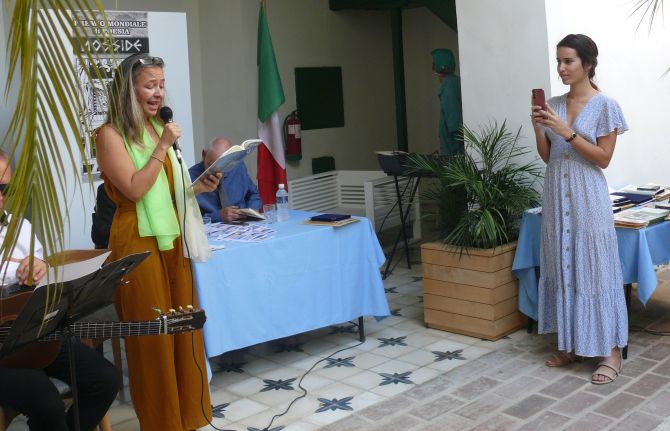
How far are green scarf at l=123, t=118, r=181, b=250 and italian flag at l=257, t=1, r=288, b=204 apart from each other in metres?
3.67

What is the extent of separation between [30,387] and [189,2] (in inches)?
251

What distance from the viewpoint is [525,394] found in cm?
411

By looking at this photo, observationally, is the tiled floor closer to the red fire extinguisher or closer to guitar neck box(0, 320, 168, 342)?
guitar neck box(0, 320, 168, 342)

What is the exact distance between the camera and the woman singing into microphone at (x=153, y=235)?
131 inches

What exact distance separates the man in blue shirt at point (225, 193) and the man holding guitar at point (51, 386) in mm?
1500

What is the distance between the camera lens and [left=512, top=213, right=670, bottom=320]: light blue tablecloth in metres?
4.48

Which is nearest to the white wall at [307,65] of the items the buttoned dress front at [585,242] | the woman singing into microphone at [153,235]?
the buttoned dress front at [585,242]

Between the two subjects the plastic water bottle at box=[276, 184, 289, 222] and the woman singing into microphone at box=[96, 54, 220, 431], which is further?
the plastic water bottle at box=[276, 184, 289, 222]

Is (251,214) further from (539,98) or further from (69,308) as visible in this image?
(69,308)

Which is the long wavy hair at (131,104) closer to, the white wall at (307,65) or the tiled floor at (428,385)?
the tiled floor at (428,385)

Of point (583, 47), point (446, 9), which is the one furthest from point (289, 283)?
point (446, 9)

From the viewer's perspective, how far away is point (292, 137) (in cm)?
902

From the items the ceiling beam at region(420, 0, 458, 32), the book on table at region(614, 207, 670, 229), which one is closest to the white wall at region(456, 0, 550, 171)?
the book on table at region(614, 207, 670, 229)

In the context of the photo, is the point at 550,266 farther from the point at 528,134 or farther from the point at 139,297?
the point at 139,297
